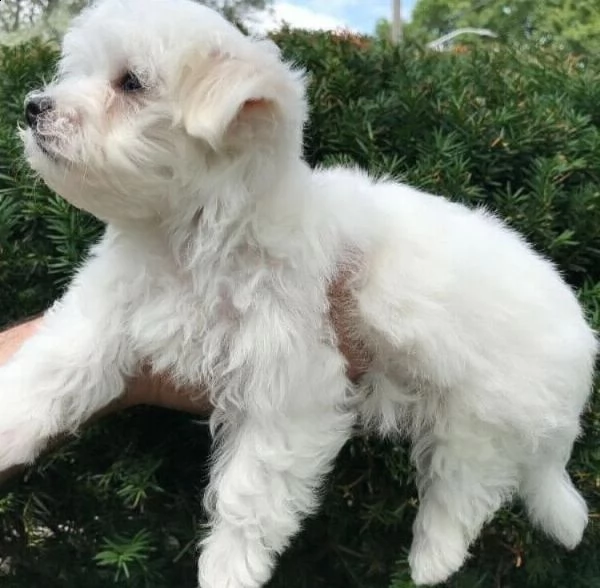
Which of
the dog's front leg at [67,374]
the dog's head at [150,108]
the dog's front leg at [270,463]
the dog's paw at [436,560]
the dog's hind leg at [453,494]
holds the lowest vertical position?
the dog's paw at [436,560]

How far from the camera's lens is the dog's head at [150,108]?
201 centimetres

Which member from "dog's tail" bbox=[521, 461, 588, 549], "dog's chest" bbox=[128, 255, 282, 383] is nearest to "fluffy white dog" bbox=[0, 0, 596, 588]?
"dog's chest" bbox=[128, 255, 282, 383]

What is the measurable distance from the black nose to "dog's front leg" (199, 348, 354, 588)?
87 centimetres

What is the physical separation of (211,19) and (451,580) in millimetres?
1919

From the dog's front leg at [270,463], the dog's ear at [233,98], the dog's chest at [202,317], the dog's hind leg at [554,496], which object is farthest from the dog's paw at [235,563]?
the dog's ear at [233,98]

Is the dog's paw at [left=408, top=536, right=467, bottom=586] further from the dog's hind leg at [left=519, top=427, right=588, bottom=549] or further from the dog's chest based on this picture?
the dog's chest

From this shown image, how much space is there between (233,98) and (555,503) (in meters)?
1.64

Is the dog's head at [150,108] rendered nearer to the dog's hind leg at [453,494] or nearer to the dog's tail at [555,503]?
the dog's hind leg at [453,494]

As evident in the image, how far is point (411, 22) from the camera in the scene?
3347cm

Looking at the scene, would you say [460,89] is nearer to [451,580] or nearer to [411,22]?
[451,580]

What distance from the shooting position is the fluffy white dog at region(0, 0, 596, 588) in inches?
80.5

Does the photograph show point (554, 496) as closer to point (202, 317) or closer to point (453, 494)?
point (453, 494)

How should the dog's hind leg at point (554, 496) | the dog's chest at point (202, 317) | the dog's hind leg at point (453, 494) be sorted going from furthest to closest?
the dog's hind leg at point (554, 496) < the dog's hind leg at point (453, 494) < the dog's chest at point (202, 317)

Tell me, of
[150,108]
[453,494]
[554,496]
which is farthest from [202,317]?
[554,496]
